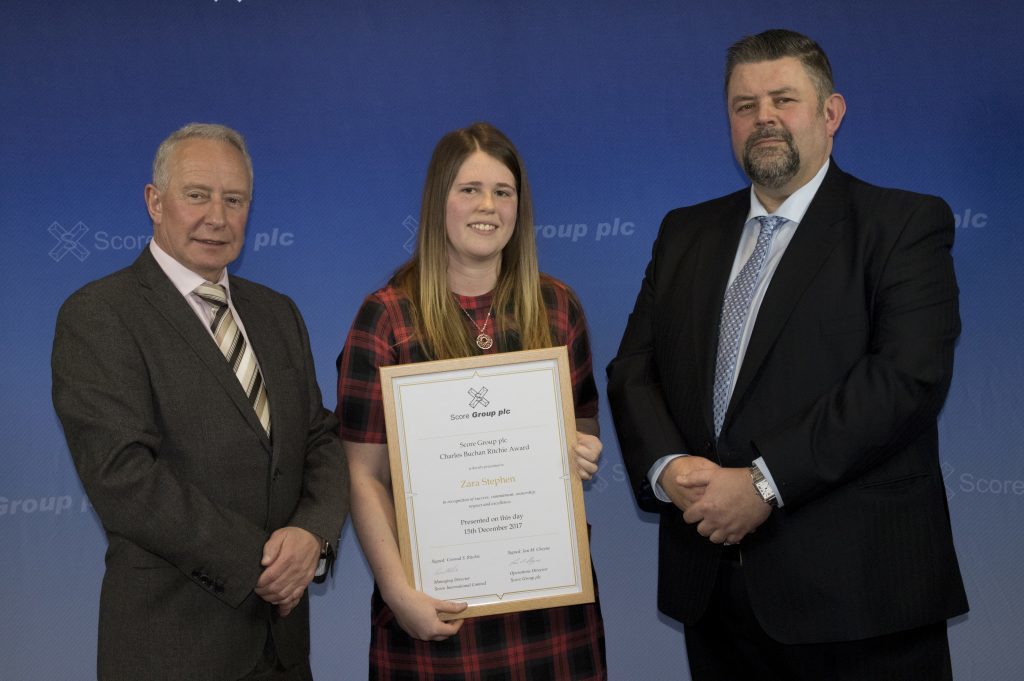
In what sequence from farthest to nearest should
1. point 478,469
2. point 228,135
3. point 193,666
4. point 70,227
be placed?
point 70,227 < point 228,135 < point 478,469 < point 193,666

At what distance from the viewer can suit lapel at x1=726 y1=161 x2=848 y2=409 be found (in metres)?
2.33

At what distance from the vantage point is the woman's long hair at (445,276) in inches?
101

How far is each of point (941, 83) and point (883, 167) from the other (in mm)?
401

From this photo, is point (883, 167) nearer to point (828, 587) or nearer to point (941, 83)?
point (941, 83)

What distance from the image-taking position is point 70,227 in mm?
3775

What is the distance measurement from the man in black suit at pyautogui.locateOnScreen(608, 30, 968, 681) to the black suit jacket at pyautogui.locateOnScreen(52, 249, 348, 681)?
99cm

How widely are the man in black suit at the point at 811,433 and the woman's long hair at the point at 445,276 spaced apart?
367 mm

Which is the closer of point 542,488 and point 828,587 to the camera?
point 828,587

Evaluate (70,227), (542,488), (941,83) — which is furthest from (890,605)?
(70,227)

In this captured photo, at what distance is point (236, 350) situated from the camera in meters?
2.45

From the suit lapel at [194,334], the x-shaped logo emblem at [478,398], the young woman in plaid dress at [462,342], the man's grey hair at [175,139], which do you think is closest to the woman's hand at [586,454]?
the young woman in plaid dress at [462,342]

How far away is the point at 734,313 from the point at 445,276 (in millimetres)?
787

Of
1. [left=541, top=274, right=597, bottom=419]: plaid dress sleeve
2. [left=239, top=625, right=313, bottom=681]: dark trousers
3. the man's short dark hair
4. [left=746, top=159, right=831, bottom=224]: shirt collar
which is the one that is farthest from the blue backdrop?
[left=239, top=625, right=313, bottom=681]: dark trousers

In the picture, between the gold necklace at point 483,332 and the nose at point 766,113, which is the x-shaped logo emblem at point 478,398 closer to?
the gold necklace at point 483,332
